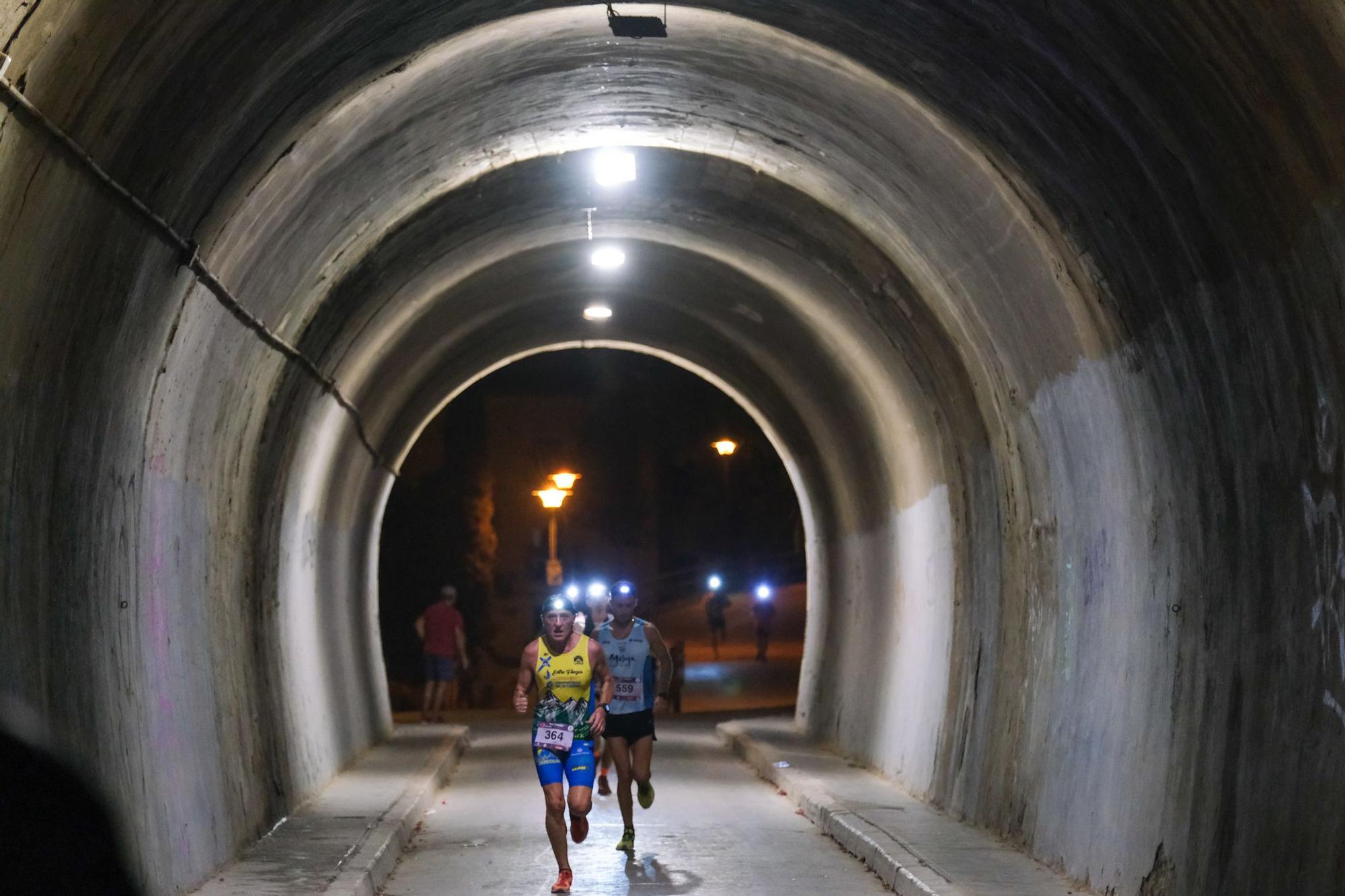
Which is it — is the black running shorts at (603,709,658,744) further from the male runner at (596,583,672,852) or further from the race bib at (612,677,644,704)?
the race bib at (612,677,644,704)

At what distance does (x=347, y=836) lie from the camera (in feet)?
39.9

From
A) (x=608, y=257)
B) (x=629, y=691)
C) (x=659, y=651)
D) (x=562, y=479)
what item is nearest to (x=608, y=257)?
(x=608, y=257)

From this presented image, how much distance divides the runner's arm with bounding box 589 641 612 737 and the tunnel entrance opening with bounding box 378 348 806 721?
734 inches

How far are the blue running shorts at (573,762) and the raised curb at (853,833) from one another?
6.56ft

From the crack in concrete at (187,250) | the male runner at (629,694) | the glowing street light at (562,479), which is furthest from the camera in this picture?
the glowing street light at (562,479)

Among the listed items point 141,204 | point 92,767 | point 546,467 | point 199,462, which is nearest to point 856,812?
point 199,462

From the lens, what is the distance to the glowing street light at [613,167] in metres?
13.9

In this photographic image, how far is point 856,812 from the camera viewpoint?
13664 millimetres

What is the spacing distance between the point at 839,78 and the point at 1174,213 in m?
3.25

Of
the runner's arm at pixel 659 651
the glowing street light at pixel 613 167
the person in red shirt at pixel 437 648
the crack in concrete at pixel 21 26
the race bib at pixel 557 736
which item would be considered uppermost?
the glowing street light at pixel 613 167

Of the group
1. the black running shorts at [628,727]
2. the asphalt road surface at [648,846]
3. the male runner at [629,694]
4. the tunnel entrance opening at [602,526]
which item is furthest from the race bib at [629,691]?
the tunnel entrance opening at [602,526]

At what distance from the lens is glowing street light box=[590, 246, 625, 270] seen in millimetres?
17844

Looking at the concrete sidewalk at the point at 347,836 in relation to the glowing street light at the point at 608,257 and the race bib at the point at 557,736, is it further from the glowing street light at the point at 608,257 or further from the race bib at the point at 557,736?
the glowing street light at the point at 608,257

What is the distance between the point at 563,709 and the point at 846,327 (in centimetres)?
579
